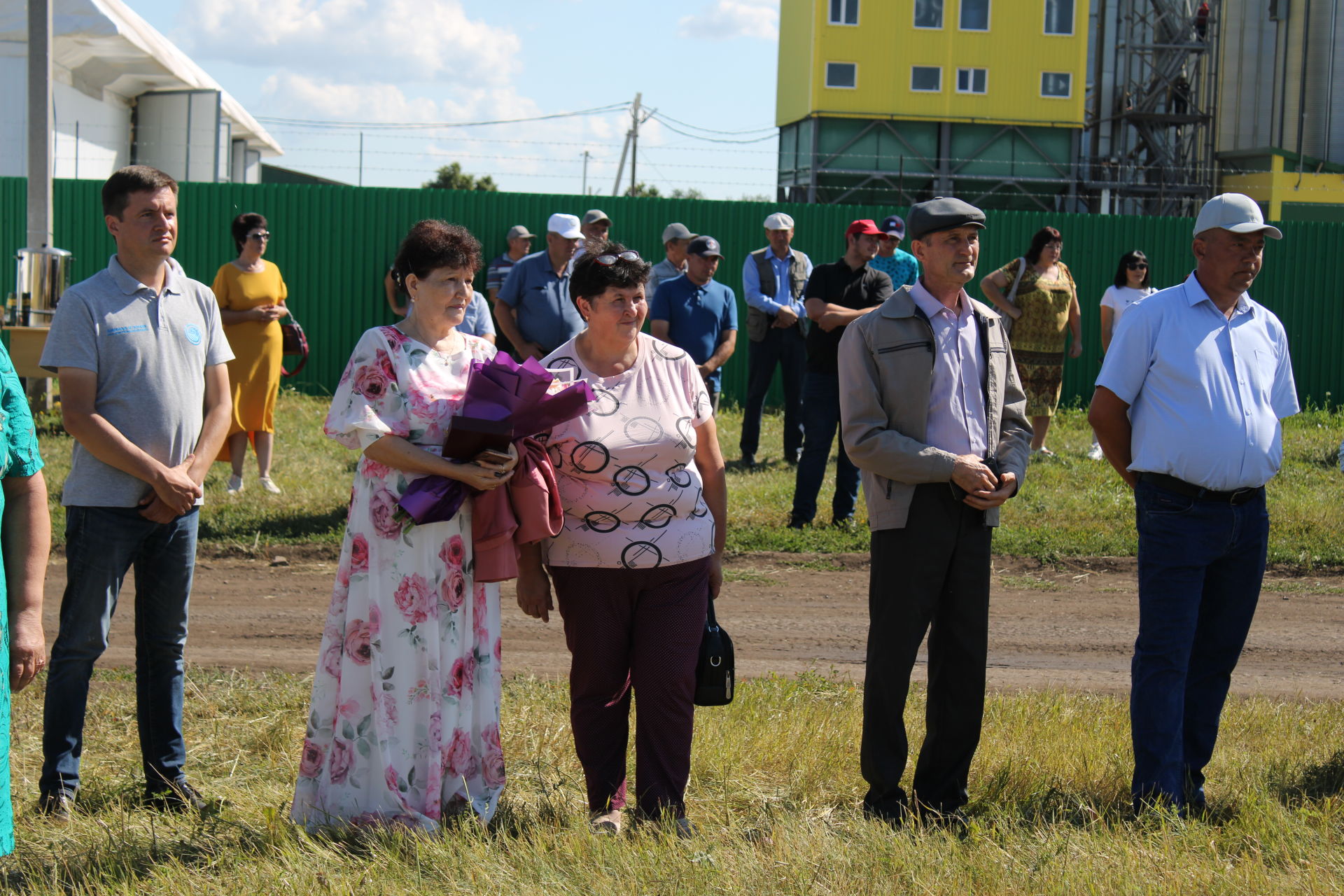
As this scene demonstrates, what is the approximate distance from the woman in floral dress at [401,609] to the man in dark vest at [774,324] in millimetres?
7337

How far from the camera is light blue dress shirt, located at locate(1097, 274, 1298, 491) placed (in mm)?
4348

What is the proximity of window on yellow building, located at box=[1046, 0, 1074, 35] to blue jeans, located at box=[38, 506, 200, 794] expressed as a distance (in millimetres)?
40517

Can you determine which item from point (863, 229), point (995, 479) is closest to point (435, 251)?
point (995, 479)

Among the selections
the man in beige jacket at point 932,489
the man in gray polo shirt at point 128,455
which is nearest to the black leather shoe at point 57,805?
the man in gray polo shirt at point 128,455

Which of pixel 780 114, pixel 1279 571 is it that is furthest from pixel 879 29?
pixel 1279 571

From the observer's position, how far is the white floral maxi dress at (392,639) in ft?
13.7

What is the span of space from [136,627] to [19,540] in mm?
1466

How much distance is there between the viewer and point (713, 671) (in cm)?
436

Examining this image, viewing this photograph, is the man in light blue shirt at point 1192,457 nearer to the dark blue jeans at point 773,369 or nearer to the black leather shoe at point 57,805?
the black leather shoe at point 57,805

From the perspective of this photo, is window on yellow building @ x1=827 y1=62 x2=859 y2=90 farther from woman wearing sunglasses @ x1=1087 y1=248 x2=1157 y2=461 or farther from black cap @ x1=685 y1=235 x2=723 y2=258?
black cap @ x1=685 y1=235 x2=723 y2=258

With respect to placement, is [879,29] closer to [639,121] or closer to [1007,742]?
[639,121]

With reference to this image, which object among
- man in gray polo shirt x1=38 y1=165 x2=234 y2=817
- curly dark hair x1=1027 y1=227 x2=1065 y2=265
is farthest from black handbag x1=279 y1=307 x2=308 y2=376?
curly dark hair x1=1027 y1=227 x2=1065 y2=265

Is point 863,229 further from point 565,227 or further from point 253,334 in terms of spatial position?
point 253,334

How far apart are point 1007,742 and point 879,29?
37982mm
